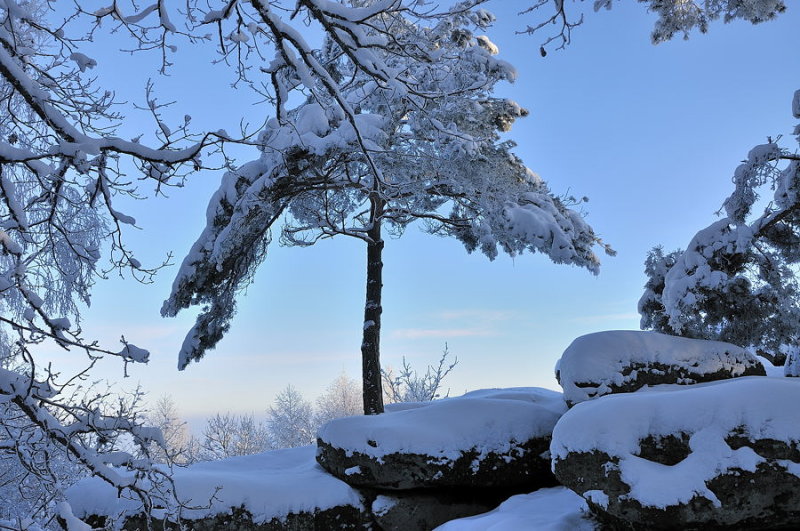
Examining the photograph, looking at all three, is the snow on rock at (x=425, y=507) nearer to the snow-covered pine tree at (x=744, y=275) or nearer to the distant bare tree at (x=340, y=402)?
the snow-covered pine tree at (x=744, y=275)

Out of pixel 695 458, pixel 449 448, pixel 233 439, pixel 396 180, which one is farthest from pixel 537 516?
pixel 233 439

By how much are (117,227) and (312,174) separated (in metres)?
6.11

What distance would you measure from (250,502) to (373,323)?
4711mm

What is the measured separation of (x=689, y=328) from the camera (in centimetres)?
880

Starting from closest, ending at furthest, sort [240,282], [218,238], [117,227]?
[117,227]
[218,238]
[240,282]

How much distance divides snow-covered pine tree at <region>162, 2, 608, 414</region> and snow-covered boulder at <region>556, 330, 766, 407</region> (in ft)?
7.48

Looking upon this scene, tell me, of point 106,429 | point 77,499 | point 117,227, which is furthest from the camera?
point 77,499

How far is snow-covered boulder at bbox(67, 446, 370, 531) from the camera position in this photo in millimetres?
7211

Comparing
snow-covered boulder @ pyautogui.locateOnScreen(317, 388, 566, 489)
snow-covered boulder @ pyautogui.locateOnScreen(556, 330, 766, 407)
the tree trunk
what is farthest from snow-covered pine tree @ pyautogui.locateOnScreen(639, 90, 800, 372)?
the tree trunk

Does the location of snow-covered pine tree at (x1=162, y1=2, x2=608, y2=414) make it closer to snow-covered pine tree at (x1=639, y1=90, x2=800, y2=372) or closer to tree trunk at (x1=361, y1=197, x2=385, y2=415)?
tree trunk at (x1=361, y1=197, x2=385, y2=415)

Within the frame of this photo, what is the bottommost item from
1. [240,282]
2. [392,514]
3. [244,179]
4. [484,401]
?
[392,514]

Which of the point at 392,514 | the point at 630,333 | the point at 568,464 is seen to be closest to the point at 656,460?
the point at 568,464

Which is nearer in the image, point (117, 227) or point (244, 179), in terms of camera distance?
point (117, 227)

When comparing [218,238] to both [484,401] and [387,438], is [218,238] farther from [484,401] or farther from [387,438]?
[484,401]
